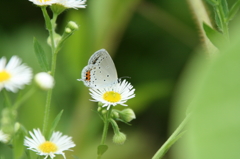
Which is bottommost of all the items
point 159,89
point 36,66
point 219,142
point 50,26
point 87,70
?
point 36,66

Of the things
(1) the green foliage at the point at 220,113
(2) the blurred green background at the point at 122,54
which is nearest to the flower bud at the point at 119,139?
(1) the green foliage at the point at 220,113

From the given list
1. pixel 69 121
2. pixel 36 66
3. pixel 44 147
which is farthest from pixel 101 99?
pixel 36 66

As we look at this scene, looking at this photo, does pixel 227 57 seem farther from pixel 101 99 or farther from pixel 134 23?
pixel 134 23

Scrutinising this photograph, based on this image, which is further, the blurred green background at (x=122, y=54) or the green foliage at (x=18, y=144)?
the blurred green background at (x=122, y=54)

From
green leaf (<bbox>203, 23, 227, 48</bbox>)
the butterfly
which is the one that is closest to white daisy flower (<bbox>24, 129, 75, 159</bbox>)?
the butterfly

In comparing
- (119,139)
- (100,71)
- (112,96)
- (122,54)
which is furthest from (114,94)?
(122,54)

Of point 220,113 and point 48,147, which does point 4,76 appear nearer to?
point 48,147

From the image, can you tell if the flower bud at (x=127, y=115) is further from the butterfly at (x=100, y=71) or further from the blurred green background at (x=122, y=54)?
the blurred green background at (x=122, y=54)
